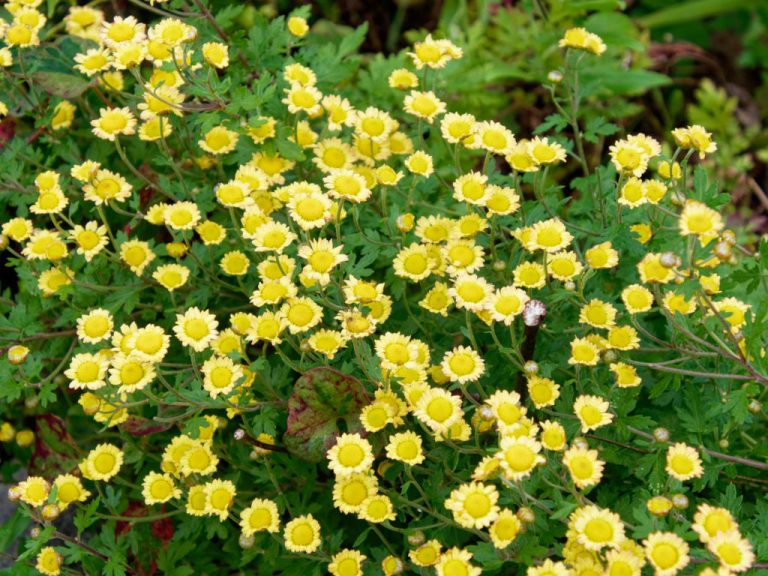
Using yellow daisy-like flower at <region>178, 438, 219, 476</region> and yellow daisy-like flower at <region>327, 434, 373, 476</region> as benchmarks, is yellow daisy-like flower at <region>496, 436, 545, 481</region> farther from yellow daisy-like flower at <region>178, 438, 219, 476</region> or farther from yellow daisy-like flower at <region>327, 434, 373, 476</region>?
yellow daisy-like flower at <region>178, 438, 219, 476</region>

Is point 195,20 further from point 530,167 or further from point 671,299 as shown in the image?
point 671,299

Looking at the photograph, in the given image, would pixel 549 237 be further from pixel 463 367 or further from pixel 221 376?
pixel 221 376

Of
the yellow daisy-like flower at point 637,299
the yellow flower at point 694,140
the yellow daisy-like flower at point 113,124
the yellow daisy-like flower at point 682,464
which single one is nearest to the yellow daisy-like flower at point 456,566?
the yellow daisy-like flower at point 682,464

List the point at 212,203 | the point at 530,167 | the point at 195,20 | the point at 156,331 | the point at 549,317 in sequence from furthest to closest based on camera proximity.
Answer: the point at 195,20 < the point at 212,203 < the point at 549,317 < the point at 530,167 < the point at 156,331

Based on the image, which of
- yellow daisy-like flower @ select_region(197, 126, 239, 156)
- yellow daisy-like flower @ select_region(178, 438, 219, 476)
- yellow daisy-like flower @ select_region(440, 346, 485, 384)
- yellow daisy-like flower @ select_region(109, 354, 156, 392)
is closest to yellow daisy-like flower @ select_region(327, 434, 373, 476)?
yellow daisy-like flower @ select_region(440, 346, 485, 384)

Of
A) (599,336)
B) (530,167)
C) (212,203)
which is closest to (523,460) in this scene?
(599,336)

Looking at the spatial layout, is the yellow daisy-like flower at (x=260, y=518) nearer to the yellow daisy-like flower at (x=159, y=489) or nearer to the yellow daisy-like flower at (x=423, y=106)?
the yellow daisy-like flower at (x=159, y=489)
